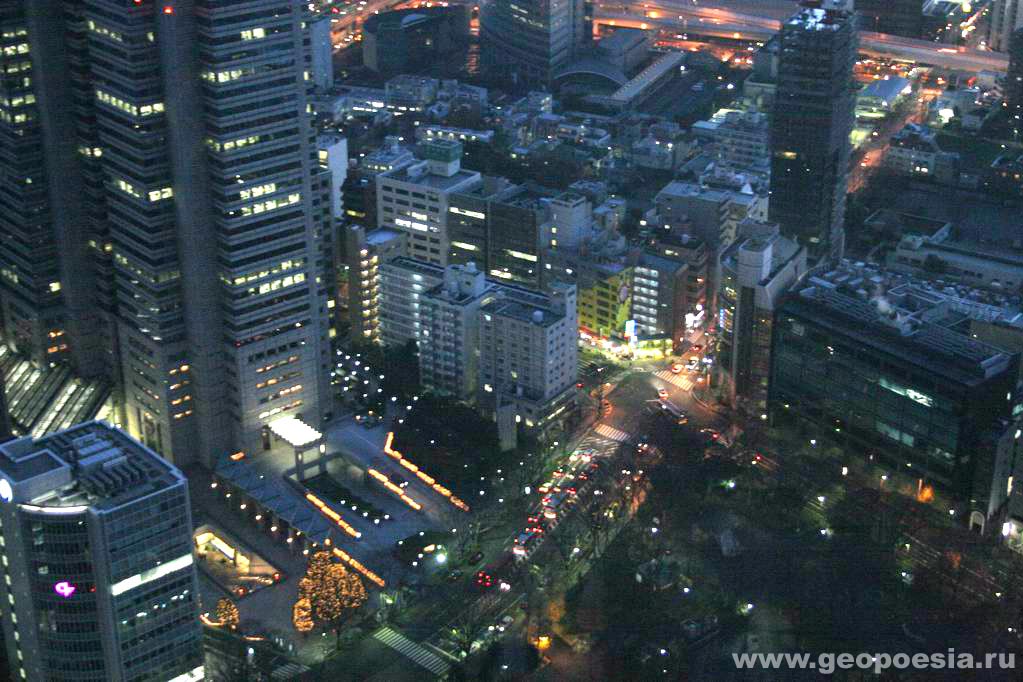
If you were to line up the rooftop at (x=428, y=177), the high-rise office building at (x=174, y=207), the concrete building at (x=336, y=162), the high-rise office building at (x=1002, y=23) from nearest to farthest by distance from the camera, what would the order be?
the high-rise office building at (x=174, y=207) → the rooftop at (x=428, y=177) → the concrete building at (x=336, y=162) → the high-rise office building at (x=1002, y=23)

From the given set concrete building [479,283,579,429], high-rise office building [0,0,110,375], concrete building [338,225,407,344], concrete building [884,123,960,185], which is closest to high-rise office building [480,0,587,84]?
concrete building [884,123,960,185]

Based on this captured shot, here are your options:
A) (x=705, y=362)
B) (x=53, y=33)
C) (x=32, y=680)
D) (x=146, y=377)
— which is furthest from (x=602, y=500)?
(x=53, y=33)

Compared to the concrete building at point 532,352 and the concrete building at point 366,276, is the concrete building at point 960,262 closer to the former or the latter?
the concrete building at point 532,352

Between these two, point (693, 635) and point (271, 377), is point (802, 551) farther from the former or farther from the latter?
point (271, 377)

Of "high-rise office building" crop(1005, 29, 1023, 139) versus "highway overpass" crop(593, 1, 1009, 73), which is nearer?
"high-rise office building" crop(1005, 29, 1023, 139)

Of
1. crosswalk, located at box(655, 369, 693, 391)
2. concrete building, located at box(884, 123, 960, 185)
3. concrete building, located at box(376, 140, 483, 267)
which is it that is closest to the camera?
crosswalk, located at box(655, 369, 693, 391)

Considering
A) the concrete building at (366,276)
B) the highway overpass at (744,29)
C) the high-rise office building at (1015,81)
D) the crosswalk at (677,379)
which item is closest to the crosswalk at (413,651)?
the concrete building at (366,276)

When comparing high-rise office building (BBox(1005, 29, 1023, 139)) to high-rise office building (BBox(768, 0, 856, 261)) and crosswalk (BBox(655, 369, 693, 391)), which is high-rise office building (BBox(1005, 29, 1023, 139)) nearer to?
high-rise office building (BBox(768, 0, 856, 261))

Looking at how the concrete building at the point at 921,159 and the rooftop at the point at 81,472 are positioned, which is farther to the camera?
the concrete building at the point at 921,159
